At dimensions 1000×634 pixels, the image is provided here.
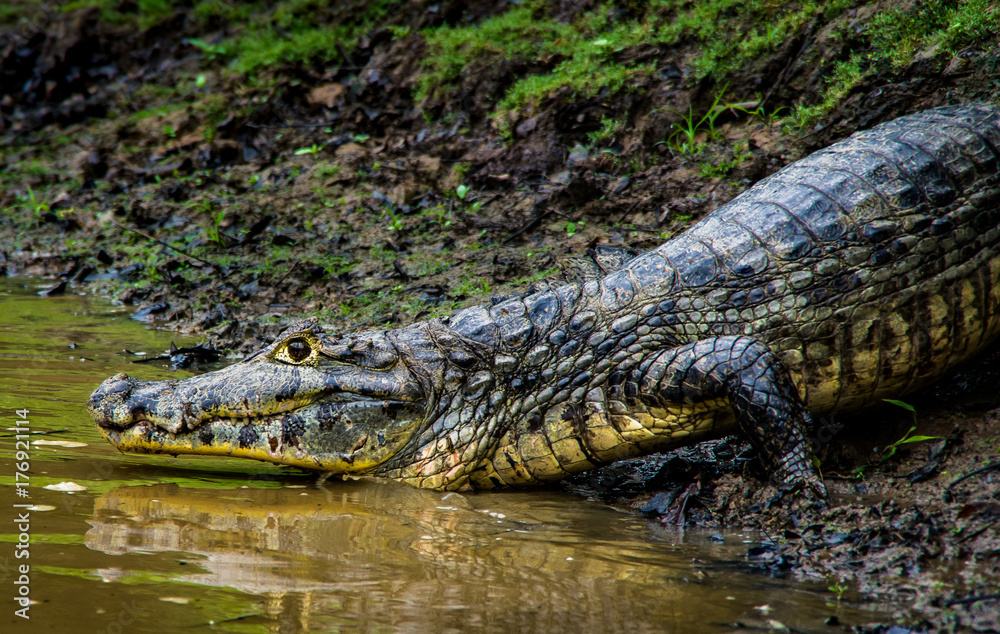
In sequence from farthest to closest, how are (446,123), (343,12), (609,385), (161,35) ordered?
(161,35)
(343,12)
(446,123)
(609,385)

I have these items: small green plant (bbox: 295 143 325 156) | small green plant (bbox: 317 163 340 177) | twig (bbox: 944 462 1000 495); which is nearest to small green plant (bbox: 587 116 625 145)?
small green plant (bbox: 317 163 340 177)

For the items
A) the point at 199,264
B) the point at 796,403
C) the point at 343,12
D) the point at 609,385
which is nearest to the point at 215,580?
the point at 609,385

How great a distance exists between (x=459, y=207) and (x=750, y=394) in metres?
3.67

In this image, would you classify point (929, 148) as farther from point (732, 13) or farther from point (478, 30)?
point (478, 30)

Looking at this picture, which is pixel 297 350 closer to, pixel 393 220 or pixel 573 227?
pixel 573 227

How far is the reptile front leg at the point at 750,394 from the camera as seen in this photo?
3.12m

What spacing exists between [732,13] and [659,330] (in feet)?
13.6

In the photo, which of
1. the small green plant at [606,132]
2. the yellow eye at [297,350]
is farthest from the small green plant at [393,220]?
the yellow eye at [297,350]

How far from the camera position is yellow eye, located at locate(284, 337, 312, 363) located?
11.8 ft

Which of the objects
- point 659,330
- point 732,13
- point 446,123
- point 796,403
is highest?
point 732,13

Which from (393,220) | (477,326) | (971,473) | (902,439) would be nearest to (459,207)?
(393,220)

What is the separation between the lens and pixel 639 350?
3434 millimetres

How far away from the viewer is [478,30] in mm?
Result: 7977

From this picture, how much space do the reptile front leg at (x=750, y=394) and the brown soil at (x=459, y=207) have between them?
0.17 meters
